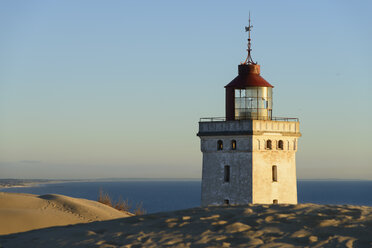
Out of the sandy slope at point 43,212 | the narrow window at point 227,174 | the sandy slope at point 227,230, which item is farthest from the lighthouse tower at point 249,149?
the sandy slope at point 227,230

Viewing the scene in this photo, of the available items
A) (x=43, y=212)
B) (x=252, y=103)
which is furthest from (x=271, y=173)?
(x=43, y=212)

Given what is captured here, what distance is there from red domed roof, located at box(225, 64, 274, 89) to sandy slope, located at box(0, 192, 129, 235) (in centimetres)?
1100

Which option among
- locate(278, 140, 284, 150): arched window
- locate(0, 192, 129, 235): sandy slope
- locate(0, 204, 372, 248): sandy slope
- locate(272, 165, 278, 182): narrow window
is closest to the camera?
locate(0, 204, 372, 248): sandy slope

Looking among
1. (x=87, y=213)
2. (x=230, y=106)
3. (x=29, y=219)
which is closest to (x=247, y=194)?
(x=230, y=106)

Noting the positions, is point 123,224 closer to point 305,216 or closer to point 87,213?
point 305,216

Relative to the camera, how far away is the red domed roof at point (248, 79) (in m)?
34.6

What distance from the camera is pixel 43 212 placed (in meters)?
24.8

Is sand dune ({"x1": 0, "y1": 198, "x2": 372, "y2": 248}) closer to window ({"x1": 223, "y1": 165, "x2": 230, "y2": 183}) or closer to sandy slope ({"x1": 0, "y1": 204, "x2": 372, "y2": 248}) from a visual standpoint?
sandy slope ({"x1": 0, "y1": 204, "x2": 372, "y2": 248})

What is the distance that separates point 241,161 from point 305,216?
16073mm

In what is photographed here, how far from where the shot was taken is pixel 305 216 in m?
16.5

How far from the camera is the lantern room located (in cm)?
3444

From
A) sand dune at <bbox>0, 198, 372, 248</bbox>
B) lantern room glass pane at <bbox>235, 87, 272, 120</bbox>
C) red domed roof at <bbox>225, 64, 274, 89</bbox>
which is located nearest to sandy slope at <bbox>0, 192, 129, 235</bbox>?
sand dune at <bbox>0, 198, 372, 248</bbox>

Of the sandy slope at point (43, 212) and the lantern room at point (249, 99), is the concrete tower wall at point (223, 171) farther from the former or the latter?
the sandy slope at point (43, 212)

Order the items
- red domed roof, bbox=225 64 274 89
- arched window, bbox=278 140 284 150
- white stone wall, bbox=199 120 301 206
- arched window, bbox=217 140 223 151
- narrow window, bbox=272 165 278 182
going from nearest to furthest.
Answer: white stone wall, bbox=199 120 301 206
narrow window, bbox=272 165 278 182
arched window, bbox=217 140 223 151
arched window, bbox=278 140 284 150
red domed roof, bbox=225 64 274 89
